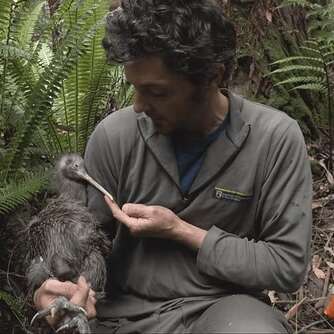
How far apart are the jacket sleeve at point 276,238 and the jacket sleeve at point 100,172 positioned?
0.45 meters

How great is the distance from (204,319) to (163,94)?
2.77 feet

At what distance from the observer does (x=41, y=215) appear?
2957 mm

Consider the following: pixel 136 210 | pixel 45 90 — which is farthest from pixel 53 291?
pixel 45 90

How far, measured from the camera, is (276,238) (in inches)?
106

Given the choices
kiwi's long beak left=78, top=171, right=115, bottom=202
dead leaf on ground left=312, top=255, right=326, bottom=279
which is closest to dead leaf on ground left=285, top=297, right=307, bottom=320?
dead leaf on ground left=312, top=255, right=326, bottom=279

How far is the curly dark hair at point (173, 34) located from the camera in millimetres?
2479

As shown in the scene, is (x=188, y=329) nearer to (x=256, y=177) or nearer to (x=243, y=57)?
(x=256, y=177)

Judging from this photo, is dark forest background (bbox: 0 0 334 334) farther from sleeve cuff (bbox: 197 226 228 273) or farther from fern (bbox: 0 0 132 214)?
sleeve cuff (bbox: 197 226 228 273)

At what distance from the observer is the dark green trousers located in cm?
257

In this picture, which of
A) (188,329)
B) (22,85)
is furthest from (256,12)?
(188,329)

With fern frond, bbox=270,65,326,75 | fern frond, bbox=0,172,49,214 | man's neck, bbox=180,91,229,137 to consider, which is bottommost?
fern frond, bbox=0,172,49,214

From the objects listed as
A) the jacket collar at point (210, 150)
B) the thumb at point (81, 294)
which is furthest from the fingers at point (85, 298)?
the jacket collar at point (210, 150)

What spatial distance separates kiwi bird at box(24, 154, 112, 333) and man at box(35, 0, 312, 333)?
7cm

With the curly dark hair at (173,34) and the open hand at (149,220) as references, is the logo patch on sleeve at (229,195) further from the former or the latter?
the curly dark hair at (173,34)
